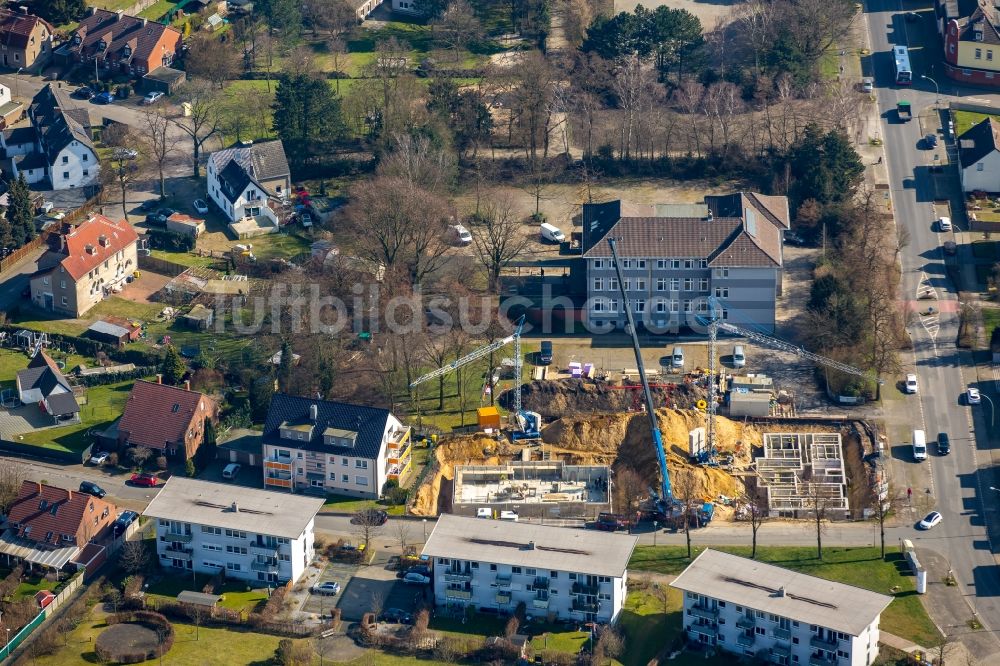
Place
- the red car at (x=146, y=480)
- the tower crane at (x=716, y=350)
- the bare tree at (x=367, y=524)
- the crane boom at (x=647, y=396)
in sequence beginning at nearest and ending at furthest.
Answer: the bare tree at (x=367, y=524) → the crane boom at (x=647, y=396) → the red car at (x=146, y=480) → the tower crane at (x=716, y=350)

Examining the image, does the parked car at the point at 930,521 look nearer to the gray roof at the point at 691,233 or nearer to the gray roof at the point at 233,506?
the gray roof at the point at 691,233

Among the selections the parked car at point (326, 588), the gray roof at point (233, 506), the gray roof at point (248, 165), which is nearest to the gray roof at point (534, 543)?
the parked car at point (326, 588)

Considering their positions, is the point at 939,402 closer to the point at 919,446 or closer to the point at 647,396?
the point at 919,446

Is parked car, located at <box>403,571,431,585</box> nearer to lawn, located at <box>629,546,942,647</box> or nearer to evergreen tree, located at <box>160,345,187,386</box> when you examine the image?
lawn, located at <box>629,546,942,647</box>

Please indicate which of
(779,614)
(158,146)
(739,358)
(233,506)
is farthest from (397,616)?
(158,146)

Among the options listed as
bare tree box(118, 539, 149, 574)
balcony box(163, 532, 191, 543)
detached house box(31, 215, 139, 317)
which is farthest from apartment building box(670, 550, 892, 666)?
detached house box(31, 215, 139, 317)

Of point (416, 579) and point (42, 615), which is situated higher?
point (416, 579)
